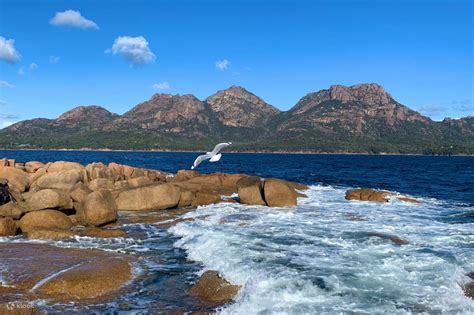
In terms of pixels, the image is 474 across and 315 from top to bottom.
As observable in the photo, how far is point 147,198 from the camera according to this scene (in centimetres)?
2670

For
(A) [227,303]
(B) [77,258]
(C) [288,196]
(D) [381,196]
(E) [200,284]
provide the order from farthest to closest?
(D) [381,196], (C) [288,196], (B) [77,258], (E) [200,284], (A) [227,303]

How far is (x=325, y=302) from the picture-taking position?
11.0m

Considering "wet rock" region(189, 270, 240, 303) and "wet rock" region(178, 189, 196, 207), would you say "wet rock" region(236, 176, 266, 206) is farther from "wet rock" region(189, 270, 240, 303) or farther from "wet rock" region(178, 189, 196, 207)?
"wet rock" region(189, 270, 240, 303)

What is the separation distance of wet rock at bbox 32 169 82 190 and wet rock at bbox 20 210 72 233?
8910mm

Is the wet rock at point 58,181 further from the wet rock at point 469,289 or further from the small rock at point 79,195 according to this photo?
the wet rock at point 469,289

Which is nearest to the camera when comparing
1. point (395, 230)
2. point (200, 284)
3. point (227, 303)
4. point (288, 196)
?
point (227, 303)

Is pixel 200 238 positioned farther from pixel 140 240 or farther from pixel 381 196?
pixel 381 196

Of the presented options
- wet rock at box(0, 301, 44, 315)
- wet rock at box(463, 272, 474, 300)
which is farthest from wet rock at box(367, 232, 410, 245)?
wet rock at box(0, 301, 44, 315)

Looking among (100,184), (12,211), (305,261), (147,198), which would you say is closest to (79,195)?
(12,211)

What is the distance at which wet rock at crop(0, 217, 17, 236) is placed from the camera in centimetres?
1848

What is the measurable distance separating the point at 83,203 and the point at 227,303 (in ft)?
43.4

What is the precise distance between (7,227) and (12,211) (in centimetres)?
189

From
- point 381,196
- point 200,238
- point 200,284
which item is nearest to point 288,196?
point 381,196

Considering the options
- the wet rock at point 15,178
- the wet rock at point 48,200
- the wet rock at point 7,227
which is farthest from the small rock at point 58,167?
the wet rock at point 7,227
